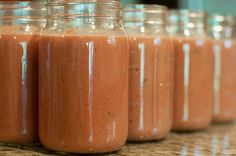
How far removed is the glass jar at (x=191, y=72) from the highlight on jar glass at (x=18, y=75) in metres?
0.35

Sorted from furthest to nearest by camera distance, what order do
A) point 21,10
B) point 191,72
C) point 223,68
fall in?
point 223,68, point 191,72, point 21,10

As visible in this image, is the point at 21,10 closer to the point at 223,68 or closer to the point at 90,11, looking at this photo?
the point at 90,11

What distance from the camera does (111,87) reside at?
89cm

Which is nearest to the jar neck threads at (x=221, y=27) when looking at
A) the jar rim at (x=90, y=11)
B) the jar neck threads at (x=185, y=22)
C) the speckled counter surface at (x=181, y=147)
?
the jar neck threads at (x=185, y=22)

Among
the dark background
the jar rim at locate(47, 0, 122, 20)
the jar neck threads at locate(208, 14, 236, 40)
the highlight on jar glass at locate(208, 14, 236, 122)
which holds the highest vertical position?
the dark background

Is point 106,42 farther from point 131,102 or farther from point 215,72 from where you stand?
point 215,72

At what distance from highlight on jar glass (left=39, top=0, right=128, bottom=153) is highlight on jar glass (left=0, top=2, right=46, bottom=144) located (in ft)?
0.16

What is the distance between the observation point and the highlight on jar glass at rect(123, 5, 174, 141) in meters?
1.01

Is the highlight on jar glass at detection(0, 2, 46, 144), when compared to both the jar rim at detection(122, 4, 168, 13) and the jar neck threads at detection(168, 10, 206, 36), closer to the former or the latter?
the jar rim at detection(122, 4, 168, 13)

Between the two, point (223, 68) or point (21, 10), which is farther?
point (223, 68)

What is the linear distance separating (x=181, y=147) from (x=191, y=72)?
220 mm

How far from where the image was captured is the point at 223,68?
1.31 meters

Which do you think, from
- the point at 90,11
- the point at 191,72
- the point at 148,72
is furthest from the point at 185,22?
the point at 90,11

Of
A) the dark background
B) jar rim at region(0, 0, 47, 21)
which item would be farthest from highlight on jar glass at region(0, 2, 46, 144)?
the dark background
